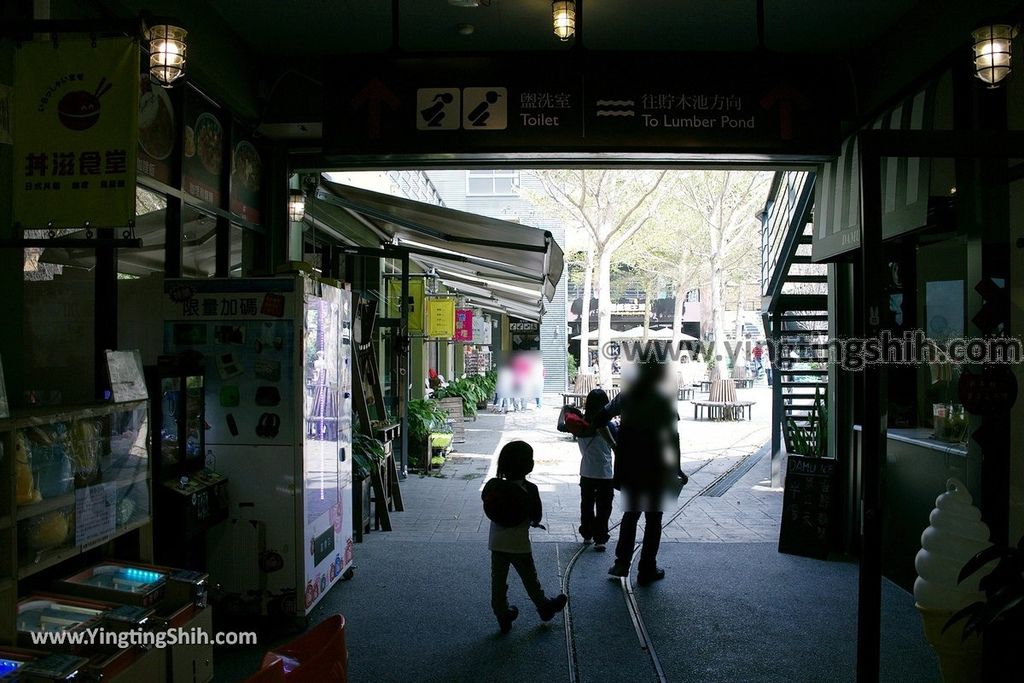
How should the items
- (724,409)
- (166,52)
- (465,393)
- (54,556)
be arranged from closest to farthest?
(54,556) < (166,52) < (465,393) < (724,409)

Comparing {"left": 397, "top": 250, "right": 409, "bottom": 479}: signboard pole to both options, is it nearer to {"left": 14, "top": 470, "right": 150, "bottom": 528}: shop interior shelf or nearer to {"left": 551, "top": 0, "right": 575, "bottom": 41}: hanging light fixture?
{"left": 551, "top": 0, "right": 575, "bottom": 41}: hanging light fixture

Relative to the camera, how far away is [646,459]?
20.1 ft

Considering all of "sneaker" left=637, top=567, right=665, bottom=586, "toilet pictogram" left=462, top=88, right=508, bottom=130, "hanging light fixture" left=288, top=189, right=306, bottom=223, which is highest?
"toilet pictogram" left=462, top=88, right=508, bottom=130

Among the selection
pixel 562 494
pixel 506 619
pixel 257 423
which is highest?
pixel 257 423

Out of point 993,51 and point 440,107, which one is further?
point 440,107

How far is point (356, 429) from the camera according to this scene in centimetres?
780

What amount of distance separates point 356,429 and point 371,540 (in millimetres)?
1152

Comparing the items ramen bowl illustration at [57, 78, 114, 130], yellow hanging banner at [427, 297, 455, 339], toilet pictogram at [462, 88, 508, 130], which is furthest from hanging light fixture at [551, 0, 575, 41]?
yellow hanging banner at [427, 297, 455, 339]

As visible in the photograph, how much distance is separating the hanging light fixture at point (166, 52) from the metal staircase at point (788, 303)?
685 cm

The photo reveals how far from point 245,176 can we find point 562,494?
5.86 m

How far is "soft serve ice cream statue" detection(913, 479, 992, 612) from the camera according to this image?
3398 mm

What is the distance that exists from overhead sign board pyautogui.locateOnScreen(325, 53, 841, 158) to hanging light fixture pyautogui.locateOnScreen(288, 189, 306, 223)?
2511 mm

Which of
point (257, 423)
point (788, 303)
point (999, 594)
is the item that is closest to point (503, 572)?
point (257, 423)

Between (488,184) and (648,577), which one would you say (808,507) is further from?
(488,184)
